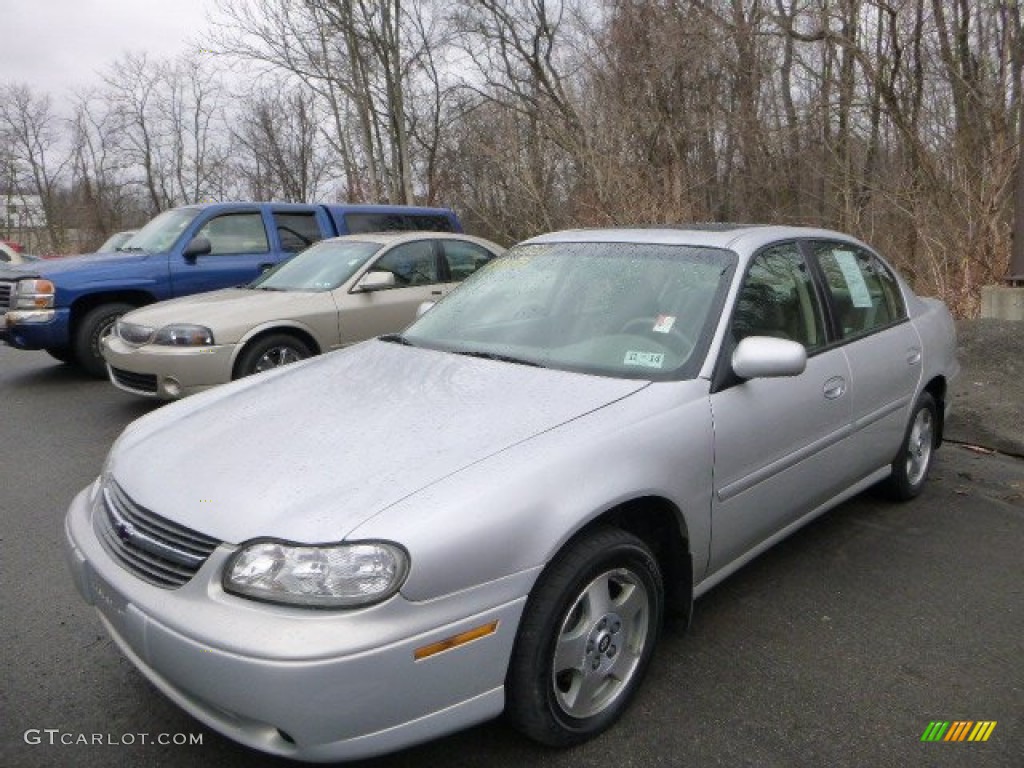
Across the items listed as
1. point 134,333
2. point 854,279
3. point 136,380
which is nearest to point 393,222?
point 134,333

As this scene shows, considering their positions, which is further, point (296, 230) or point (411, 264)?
point (296, 230)

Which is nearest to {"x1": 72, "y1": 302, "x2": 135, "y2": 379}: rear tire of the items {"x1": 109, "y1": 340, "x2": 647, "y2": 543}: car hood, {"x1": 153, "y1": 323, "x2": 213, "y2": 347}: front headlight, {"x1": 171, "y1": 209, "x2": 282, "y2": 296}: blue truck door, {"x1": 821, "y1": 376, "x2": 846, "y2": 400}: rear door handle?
{"x1": 171, "y1": 209, "x2": 282, "y2": 296}: blue truck door

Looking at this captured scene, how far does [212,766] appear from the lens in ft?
7.24

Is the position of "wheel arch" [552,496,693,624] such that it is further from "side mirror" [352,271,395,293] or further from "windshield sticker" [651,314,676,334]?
"side mirror" [352,271,395,293]

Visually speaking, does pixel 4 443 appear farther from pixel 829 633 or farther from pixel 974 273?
pixel 974 273

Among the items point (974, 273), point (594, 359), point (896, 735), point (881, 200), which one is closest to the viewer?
point (896, 735)

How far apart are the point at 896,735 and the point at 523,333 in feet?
6.27

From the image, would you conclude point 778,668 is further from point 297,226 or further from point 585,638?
point 297,226

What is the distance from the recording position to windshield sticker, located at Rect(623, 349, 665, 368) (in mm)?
2771

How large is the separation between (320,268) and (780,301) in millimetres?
4517

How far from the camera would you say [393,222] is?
9156 mm

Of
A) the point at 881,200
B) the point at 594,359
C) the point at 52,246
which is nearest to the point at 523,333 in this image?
the point at 594,359

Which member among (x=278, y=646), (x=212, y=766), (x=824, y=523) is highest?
(x=278, y=646)

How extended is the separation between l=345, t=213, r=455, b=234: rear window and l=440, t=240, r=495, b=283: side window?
1.75m
